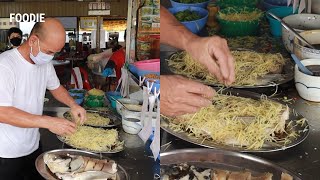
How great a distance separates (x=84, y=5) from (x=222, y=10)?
1.73 feet

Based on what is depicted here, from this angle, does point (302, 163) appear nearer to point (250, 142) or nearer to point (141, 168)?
point (250, 142)

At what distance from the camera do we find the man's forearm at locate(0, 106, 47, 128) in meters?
1.56

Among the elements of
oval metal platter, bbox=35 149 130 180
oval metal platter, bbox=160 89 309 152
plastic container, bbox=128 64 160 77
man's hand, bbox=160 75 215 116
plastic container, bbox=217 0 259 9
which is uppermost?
plastic container, bbox=217 0 259 9

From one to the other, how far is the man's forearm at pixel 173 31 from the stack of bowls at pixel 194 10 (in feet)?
0.07

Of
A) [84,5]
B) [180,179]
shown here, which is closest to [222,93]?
[180,179]

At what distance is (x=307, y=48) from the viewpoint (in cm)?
151

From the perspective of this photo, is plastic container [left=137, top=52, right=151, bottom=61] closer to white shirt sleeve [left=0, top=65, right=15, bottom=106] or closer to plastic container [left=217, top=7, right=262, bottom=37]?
plastic container [left=217, top=7, right=262, bottom=37]

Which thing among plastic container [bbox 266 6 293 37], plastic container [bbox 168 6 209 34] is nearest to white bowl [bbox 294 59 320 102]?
plastic container [bbox 266 6 293 37]

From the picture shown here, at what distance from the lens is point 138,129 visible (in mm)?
1733

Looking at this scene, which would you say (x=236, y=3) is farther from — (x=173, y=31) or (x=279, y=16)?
(x=173, y=31)

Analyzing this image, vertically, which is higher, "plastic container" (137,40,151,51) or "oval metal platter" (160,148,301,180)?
"plastic container" (137,40,151,51)

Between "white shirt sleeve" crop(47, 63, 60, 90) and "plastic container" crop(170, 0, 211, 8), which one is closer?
"plastic container" crop(170, 0, 211, 8)

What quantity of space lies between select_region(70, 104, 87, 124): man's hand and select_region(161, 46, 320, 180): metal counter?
0.40 metres

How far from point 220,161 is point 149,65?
471 mm
